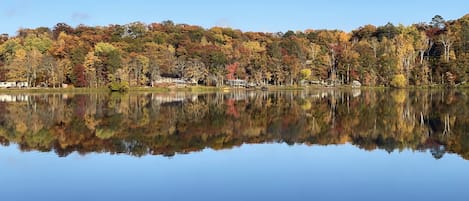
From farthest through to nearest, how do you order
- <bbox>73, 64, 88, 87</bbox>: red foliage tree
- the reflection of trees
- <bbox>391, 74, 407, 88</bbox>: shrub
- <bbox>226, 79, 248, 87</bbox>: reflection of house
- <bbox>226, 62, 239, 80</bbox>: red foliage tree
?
<bbox>226, 79, 248, 87</bbox>: reflection of house < <bbox>226, 62, 239, 80</bbox>: red foliage tree < <bbox>391, 74, 407, 88</bbox>: shrub < <bbox>73, 64, 88, 87</bbox>: red foliage tree < the reflection of trees

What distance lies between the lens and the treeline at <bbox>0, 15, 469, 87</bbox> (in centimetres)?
5191

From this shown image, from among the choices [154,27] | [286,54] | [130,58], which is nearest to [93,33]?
[154,27]

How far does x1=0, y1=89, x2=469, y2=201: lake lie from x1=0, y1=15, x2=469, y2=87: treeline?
39020 mm

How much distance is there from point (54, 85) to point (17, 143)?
140 feet

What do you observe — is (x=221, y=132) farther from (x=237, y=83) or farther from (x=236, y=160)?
(x=237, y=83)

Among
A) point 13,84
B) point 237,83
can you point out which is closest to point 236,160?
point 13,84

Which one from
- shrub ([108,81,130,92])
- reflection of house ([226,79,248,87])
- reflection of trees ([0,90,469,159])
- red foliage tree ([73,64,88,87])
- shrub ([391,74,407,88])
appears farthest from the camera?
reflection of house ([226,79,248,87])

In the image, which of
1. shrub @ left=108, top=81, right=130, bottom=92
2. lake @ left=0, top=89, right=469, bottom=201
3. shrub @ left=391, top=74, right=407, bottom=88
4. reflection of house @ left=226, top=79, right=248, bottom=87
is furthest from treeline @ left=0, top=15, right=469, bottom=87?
lake @ left=0, top=89, right=469, bottom=201

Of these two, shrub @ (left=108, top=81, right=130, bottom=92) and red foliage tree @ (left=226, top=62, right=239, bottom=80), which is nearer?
shrub @ (left=108, top=81, right=130, bottom=92)

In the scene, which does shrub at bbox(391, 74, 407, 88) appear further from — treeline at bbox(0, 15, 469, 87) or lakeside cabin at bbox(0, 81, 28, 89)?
lakeside cabin at bbox(0, 81, 28, 89)

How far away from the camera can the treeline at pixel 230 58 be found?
170ft

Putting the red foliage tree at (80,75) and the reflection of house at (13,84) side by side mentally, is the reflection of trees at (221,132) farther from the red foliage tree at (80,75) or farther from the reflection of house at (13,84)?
the reflection of house at (13,84)

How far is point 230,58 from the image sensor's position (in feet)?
197

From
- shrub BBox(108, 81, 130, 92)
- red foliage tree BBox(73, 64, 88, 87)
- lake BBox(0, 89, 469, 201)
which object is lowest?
lake BBox(0, 89, 469, 201)
